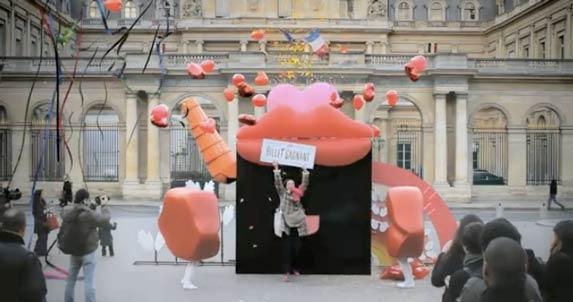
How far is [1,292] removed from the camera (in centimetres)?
530

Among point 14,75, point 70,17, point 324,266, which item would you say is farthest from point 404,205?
point 70,17

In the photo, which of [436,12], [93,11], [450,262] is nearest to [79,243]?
[450,262]

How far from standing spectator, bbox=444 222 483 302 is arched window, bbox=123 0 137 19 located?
1939 inches

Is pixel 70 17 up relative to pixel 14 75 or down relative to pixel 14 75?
up

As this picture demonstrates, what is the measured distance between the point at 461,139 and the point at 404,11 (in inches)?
1076

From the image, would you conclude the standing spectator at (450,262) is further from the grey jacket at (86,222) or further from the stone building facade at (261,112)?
the stone building facade at (261,112)

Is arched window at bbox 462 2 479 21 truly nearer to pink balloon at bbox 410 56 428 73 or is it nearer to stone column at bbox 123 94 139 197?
stone column at bbox 123 94 139 197

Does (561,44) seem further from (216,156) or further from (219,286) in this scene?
(219,286)

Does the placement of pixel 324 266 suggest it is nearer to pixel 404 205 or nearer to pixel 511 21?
pixel 404 205

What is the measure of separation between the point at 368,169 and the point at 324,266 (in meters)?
1.58

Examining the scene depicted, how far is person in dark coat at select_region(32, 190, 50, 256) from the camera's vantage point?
1302 centimetres

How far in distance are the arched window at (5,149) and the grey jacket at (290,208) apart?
72.8ft

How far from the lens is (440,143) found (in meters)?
30.2

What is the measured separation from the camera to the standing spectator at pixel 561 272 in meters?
5.41
